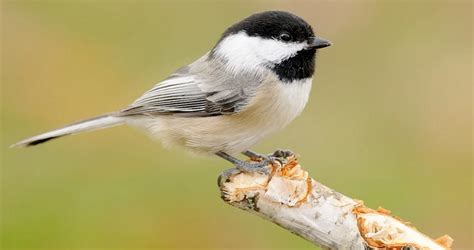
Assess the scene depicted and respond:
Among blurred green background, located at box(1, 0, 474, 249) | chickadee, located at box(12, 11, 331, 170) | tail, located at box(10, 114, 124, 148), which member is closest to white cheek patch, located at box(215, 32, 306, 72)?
chickadee, located at box(12, 11, 331, 170)

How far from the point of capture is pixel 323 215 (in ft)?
7.32

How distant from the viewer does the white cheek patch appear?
9.48ft

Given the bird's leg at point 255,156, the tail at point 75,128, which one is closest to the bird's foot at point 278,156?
the bird's leg at point 255,156

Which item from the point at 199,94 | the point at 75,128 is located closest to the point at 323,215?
the point at 199,94

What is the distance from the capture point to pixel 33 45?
6793mm

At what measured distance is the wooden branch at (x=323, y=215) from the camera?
217cm

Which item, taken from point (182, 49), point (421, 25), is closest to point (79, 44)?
point (182, 49)

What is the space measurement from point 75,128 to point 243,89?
698 mm

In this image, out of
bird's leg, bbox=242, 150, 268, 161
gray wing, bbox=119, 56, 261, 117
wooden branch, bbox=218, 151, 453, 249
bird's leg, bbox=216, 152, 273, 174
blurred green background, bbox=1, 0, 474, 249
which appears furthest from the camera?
blurred green background, bbox=1, 0, 474, 249

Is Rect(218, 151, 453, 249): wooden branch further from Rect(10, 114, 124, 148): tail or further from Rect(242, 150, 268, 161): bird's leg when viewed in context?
Rect(10, 114, 124, 148): tail

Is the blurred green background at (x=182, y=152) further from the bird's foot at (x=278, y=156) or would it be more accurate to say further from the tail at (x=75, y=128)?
the bird's foot at (x=278, y=156)

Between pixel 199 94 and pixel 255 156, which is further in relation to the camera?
pixel 199 94

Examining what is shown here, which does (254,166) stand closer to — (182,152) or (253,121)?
(253,121)

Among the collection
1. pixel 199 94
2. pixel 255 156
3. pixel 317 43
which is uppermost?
pixel 317 43
